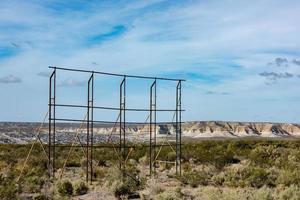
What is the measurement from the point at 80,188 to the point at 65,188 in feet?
2.80

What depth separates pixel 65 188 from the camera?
20.0 meters

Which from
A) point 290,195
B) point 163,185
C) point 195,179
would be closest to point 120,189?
point 163,185

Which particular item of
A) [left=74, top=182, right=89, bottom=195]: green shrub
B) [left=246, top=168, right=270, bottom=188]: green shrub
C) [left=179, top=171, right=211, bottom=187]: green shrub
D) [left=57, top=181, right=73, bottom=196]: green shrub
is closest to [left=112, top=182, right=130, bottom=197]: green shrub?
[left=74, top=182, right=89, bottom=195]: green shrub

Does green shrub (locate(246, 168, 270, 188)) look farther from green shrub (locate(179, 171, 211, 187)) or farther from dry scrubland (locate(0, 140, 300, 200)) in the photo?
green shrub (locate(179, 171, 211, 187))

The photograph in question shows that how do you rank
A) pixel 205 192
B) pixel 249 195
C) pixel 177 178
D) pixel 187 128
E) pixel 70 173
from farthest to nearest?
pixel 187 128, pixel 70 173, pixel 177 178, pixel 205 192, pixel 249 195

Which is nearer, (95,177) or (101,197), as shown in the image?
(101,197)

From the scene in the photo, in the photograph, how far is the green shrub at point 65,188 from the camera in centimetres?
1944

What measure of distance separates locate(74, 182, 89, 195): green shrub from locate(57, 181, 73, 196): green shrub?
20 cm

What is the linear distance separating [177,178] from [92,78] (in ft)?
18.7

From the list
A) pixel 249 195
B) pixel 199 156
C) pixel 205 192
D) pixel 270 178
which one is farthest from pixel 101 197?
pixel 199 156

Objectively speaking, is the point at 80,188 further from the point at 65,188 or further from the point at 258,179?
the point at 258,179

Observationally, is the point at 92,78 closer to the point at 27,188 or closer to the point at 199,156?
the point at 27,188

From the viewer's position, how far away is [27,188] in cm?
2016

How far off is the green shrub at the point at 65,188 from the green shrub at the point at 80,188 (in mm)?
196
